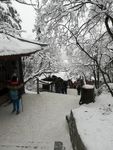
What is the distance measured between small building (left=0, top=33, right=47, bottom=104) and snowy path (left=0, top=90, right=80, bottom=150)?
4.43 feet

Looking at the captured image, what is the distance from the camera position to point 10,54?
8.31m

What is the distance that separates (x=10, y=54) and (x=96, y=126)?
380cm

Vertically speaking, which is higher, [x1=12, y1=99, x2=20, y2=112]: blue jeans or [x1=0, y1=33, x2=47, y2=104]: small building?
[x1=0, y1=33, x2=47, y2=104]: small building

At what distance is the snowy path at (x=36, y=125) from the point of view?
7.22m

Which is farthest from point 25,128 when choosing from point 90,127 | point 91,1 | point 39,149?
point 91,1

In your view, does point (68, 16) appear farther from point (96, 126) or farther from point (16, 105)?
point (96, 126)

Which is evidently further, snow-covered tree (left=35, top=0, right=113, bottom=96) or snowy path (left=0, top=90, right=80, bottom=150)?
snow-covered tree (left=35, top=0, right=113, bottom=96)

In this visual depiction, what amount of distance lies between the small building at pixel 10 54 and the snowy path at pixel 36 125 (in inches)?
53.2

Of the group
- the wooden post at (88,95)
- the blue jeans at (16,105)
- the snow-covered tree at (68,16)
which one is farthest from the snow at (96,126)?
the blue jeans at (16,105)

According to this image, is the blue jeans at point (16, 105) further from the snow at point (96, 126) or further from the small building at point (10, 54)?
the snow at point (96, 126)

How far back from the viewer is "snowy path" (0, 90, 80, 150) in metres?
7.22

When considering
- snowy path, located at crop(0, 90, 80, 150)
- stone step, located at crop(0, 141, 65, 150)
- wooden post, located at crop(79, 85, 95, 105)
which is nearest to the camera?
stone step, located at crop(0, 141, 65, 150)

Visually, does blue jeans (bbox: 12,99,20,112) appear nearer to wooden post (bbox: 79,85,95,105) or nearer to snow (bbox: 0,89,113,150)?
snow (bbox: 0,89,113,150)

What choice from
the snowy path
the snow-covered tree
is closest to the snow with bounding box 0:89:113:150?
the snowy path
